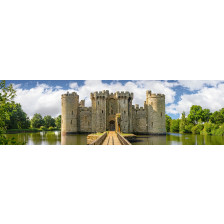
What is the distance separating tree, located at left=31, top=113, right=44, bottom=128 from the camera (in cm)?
852

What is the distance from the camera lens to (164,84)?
9.04 meters

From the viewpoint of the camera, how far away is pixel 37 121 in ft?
28.5

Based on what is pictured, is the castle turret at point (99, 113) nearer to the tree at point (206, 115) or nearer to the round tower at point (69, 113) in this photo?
the round tower at point (69, 113)

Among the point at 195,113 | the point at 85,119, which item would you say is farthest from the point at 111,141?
the point at 85,119

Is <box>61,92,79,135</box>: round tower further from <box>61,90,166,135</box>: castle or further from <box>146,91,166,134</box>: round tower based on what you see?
<box>146,91,166,134</box>: round tower

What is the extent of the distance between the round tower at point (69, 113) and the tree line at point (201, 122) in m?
4.99

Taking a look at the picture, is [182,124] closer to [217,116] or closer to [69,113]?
[217,116]

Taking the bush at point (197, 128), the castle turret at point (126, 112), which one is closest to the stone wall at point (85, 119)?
the castle turret at point (126, 112)

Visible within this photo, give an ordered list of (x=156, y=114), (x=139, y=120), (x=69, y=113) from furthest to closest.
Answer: (x=139, y=120) < (x=156, y=114) < (x=69, y=113)

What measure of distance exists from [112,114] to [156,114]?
10.5ft

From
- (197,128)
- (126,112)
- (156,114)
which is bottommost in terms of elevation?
(197,128)

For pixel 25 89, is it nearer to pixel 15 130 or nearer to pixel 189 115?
pixel 15 130

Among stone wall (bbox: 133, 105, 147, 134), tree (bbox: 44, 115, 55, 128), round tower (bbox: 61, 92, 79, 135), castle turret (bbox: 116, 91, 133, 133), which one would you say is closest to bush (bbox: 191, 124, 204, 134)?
stone wall (bbox: 133, 105, 147, 134)

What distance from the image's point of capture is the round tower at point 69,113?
9.90 meters
